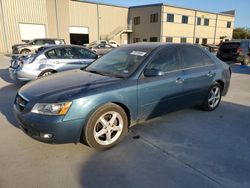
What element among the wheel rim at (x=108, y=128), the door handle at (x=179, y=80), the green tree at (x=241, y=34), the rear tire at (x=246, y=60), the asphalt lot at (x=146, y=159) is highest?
the green tree at (x=241, y=34)

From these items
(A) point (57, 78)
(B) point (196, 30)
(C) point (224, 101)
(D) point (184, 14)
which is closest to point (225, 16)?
(B) point (196, 30)

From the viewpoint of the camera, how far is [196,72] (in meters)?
4.23

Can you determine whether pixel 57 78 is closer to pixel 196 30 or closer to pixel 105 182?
pixel 105 182

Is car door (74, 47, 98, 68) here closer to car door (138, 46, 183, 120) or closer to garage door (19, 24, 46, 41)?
car door (138, 46, 183, 120)

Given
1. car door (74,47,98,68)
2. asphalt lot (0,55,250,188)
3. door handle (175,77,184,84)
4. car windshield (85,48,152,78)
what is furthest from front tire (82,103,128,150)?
car door (74,47,98,68)

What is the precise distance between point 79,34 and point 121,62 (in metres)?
31.6

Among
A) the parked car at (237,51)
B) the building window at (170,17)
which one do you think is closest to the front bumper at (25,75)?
the parked car at (237,51)

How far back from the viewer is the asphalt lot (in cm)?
249

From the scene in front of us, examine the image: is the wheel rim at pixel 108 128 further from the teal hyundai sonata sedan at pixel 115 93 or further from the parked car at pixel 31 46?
the parked car at pixel 31 46

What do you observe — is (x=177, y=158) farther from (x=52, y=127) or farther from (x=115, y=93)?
(x=52, y=127)

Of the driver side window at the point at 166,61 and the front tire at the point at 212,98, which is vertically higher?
the driver side window at the point at 166,61

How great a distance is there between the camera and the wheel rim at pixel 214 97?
475 centimetres

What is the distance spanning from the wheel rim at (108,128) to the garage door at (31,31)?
26.9 m

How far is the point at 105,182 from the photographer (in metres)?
2.46
